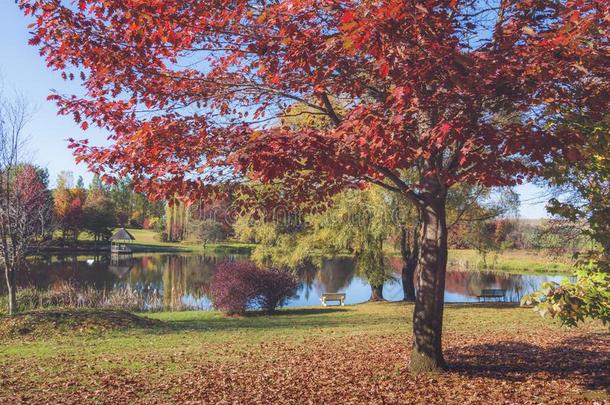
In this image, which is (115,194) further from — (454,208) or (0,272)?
(454,208)

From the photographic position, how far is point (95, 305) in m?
18.8

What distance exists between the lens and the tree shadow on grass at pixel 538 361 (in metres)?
6.53

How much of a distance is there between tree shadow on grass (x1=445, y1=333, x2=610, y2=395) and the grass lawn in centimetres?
2

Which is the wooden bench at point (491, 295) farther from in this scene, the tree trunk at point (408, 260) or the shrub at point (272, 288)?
the shrub at point (272, 288)

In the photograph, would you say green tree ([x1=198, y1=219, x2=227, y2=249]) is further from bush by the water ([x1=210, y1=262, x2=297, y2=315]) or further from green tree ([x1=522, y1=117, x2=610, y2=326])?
green tree ([x1=522, y1=117, x2=610, y2=326])

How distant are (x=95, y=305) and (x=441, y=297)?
618 inches

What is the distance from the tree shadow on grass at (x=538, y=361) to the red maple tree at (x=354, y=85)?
2.91 feet

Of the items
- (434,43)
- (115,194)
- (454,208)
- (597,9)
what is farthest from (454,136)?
(115,194)

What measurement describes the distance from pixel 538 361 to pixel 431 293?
2394 mm

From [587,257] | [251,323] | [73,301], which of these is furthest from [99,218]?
[587,257]

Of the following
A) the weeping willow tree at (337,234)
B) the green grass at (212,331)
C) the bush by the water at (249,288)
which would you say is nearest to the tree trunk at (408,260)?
the weeping willow tree at (337,234)

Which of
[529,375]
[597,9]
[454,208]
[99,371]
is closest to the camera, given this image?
[597,9]

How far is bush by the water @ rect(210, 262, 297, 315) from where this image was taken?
18.4 metres

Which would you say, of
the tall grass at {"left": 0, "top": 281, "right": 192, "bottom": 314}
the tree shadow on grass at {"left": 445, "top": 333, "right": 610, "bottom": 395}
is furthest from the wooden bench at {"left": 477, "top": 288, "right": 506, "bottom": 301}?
the tall grass at {"left": 0, "top": 281, "right": 192, "bottom": 314}
